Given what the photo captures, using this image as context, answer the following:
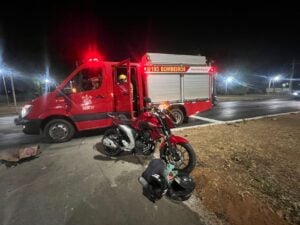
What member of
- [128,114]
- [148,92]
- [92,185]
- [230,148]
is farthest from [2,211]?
[148,92]

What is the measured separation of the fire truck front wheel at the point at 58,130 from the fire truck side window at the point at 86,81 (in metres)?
1.19

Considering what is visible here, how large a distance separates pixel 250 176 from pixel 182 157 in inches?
53.9

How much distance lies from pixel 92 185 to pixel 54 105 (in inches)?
148

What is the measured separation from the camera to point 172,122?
15.4 feet

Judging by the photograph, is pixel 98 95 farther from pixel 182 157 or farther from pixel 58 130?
pixel 182 157

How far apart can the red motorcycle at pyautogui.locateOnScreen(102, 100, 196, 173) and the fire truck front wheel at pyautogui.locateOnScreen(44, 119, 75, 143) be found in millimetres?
2170

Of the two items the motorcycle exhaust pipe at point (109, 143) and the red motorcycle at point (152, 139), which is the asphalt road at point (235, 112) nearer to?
the red motorcycle at point (152, 139)

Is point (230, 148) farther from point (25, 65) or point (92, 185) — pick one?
point (25, 65)

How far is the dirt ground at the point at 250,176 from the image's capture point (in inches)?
115

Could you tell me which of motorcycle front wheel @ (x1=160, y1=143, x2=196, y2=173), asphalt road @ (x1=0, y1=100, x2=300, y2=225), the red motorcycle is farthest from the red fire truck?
motorcycle front wheel @ (x1=160, y1=143, x2=196, y2=173)

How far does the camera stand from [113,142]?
524 centimetres

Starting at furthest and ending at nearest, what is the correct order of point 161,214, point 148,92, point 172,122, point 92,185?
1. point 148,92
2. point 172,122
3. point 92,185
4. point 161,214

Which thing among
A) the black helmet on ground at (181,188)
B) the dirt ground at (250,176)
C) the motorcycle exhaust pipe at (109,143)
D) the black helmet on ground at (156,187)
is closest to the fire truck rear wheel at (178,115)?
the dirt ground at (250,176)

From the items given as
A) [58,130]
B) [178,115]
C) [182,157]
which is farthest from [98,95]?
[182,157]
